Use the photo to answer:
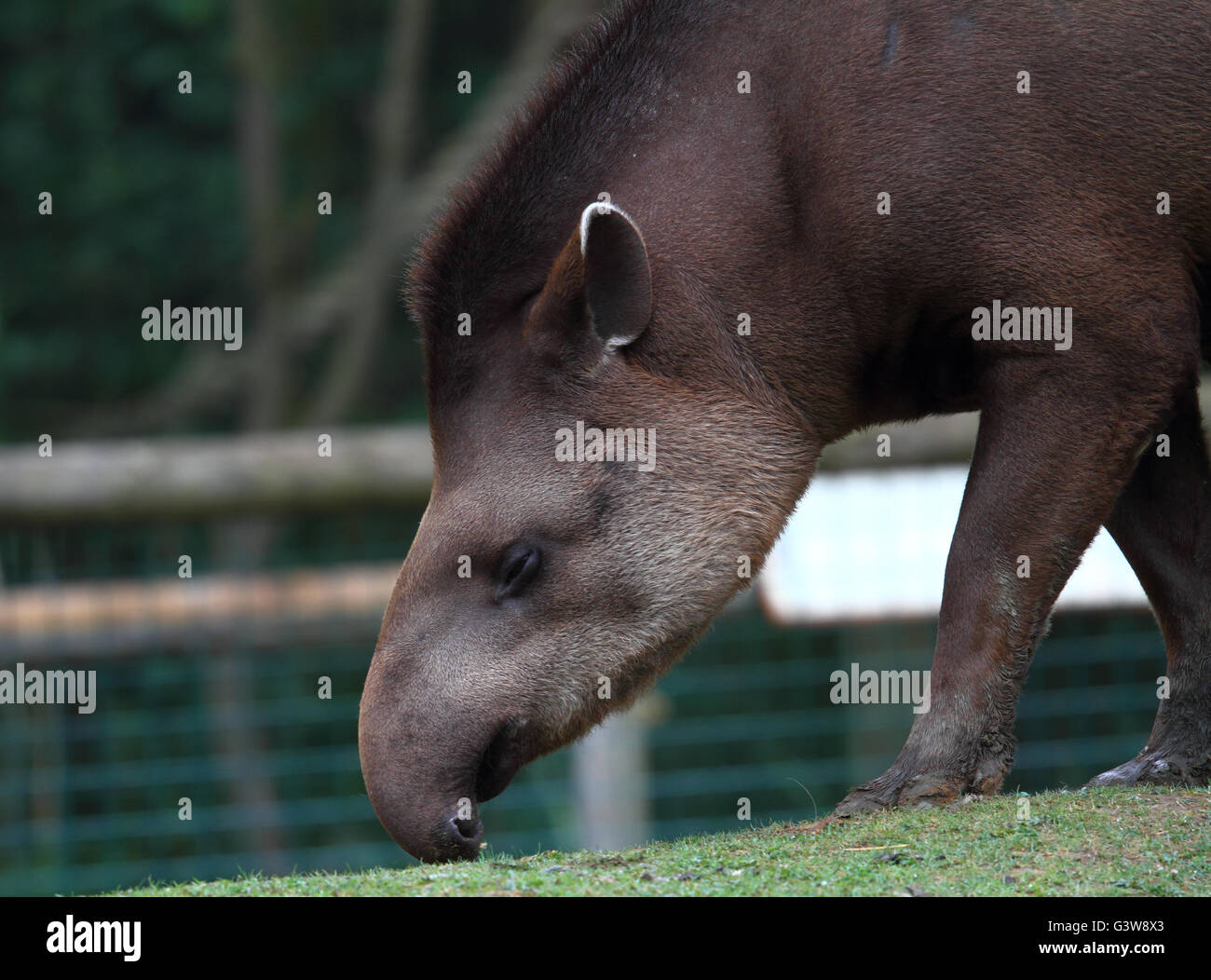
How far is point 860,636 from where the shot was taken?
673 cm

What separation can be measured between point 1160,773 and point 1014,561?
0.77 m

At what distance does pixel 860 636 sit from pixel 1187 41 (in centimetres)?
371

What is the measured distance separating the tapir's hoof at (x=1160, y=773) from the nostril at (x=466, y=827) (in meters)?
1.48

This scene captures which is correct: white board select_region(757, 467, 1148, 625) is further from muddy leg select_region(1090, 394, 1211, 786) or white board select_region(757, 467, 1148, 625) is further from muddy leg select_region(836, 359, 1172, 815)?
muddy leg select_region(836, 359, 1172, 815)

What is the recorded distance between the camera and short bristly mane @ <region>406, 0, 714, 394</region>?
376cm

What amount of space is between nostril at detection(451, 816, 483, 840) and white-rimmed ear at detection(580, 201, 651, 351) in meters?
1.12

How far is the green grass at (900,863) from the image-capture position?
2.64 metres

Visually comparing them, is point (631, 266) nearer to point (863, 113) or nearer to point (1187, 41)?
point (863, 113)

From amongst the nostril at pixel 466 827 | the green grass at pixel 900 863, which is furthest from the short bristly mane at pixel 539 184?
the green grass at pixel 900 863

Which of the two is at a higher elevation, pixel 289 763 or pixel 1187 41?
pixel 1187 41

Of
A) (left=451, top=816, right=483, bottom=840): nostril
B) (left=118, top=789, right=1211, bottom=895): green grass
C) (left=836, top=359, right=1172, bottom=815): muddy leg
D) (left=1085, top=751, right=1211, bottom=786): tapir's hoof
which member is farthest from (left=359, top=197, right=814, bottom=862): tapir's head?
(left=1085, top=751, right=1211, bottom=786): tapir's hoof

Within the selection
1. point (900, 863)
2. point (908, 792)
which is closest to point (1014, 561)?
point (908, 792)

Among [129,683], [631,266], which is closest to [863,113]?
[631,266]

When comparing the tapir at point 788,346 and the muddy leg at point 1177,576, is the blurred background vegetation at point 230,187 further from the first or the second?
the muddy leg at point 1177,576
